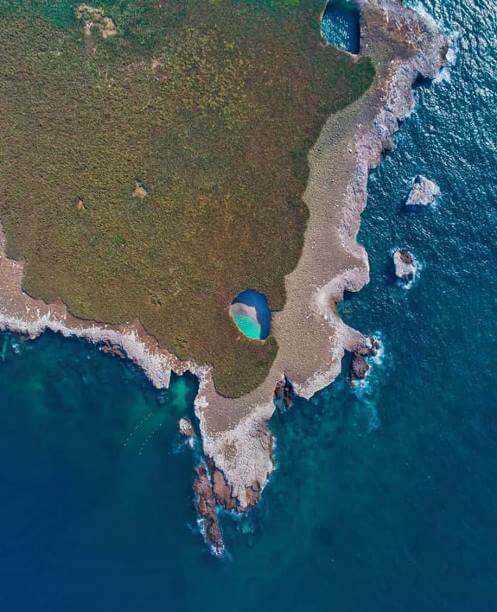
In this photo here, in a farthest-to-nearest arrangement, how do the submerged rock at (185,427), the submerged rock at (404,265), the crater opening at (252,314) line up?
the submerged rock at (404,265) < the crater opening at (252,314) < the submerged rock at (185,427)

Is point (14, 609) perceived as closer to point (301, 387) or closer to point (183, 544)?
point (183, 544)

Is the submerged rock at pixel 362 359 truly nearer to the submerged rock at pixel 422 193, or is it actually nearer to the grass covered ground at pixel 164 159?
the grass covered ground at pixel 164 159

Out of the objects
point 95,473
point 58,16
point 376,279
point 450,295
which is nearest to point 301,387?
point 376,279

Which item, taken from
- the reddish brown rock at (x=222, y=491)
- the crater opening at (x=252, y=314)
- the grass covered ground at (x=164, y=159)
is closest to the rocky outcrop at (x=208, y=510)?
the reddish brown rock at (x=222, y=491)

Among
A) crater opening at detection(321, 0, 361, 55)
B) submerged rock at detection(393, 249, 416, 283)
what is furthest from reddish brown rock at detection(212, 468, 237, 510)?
crater opening at detection(321, 0, 361, 55)

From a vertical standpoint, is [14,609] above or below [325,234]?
below

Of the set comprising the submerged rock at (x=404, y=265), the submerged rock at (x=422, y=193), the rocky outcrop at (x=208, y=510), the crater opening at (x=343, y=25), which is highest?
the crater opening at (x=343, y=25)
